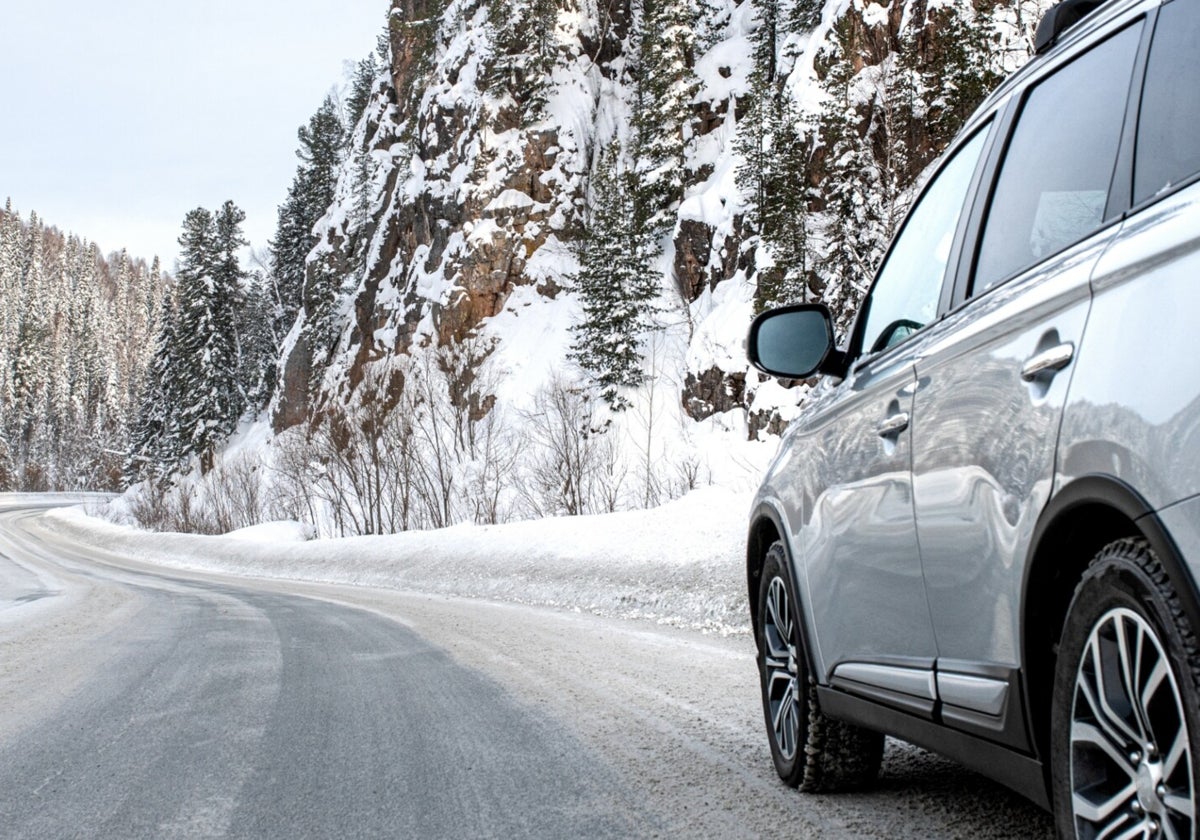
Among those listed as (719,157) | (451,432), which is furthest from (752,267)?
(451,432)

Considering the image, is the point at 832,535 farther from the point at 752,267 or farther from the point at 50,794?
the point at 752,267

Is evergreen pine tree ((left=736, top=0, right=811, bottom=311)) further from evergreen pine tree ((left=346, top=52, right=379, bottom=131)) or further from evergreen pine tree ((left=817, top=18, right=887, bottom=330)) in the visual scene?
evergreen pine tree ((left=346, top=52, right=379, bottom=131))

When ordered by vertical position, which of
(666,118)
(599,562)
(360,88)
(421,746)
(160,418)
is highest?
(360,88)

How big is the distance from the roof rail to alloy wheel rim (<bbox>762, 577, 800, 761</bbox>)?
2.01 metres

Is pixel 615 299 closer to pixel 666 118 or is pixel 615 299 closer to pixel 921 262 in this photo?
pixel 666 118

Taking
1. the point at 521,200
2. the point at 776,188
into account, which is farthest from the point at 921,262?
the point at 521,200

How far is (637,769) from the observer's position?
12.5 ft

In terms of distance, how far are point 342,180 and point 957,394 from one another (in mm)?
75605

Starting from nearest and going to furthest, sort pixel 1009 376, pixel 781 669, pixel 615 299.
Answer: pixel 1009 376
pixel 781 669
pixel 615 299

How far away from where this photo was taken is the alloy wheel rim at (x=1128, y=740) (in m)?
1.46

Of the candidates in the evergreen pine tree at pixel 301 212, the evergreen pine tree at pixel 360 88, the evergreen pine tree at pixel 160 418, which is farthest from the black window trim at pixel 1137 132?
the evergreen pine tree at pixel 360 88

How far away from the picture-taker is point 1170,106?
1.83 meters

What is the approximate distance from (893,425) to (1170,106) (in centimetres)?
107

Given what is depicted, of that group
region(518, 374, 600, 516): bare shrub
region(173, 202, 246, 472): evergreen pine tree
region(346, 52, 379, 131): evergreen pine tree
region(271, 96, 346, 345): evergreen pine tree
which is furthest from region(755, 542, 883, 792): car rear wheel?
region(346, 52, 379, 131): evergreen pine tree
